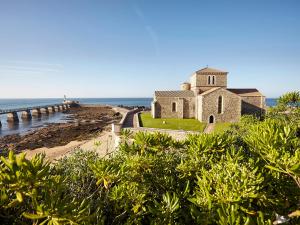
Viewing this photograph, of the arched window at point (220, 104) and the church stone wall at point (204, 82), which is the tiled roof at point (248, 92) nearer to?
the church stone wall at point (204, 82)

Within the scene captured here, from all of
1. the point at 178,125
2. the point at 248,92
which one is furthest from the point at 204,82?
the point at 178,125

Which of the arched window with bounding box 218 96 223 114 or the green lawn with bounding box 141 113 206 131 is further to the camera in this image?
the arched window with bounding box 218 96 223 114

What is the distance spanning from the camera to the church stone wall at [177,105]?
3312 cm

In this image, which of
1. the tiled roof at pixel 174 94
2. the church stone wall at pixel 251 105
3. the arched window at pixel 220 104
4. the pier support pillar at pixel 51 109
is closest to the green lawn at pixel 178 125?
the arched window at pixel 220 104

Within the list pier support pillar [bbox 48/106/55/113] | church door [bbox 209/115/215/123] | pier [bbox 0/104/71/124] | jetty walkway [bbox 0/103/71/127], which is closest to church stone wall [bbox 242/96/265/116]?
church door [bbox 209/115/215/123]

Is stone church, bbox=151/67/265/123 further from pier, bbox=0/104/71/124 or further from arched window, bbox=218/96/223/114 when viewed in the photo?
pier, bbox=0/104/71/124

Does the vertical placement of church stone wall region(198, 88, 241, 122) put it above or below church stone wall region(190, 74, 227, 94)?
below

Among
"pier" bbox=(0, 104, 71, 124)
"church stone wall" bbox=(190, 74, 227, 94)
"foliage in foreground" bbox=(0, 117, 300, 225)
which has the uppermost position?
"church stone wall" bbox=(190, 74, 227, 94)

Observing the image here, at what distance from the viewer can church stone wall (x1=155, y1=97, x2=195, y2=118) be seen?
33.1 meters

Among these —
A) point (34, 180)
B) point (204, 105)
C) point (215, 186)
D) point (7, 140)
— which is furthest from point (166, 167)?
point (7, 140)

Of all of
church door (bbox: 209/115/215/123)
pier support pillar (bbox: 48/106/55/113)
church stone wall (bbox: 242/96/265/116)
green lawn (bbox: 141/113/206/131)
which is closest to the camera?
green lawn (bbox: 141/113/206/131)

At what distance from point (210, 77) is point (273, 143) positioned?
31732 mm

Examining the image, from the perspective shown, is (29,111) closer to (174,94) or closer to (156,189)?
(174,94)

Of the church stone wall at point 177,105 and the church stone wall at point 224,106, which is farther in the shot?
the church stone wall at point 177,105
